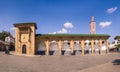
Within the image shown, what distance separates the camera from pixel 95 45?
4788 centimetres

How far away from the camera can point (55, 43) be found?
150 ft

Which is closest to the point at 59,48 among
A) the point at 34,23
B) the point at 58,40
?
the point at 58,40

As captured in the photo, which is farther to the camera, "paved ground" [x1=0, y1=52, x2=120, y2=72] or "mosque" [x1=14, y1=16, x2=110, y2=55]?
"mosque" [x1=14, y1=16, x2=110, y2=55]

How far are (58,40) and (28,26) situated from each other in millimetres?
8740

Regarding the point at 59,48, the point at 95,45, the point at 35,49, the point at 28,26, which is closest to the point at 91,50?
the point at 95,45

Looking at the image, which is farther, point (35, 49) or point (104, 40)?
point (104, 40)

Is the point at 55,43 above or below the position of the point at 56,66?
above

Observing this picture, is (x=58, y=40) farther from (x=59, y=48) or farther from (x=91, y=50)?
(x=91, y=50)

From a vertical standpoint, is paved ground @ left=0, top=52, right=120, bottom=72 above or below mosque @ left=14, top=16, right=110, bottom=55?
below

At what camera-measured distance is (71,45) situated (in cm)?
4628

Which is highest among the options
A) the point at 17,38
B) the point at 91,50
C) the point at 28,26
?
the point at 28,26

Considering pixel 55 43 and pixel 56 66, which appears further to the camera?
pixel 55 43

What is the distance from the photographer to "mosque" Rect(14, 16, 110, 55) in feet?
145

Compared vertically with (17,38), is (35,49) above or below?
below
